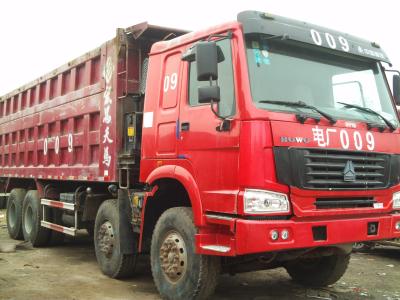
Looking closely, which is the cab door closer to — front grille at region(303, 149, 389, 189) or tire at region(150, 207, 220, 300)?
tire at region(150, 207, 220, 300)

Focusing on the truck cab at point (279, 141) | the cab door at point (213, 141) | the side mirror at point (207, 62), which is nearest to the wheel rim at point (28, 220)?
the truck cab at point (279, 141)

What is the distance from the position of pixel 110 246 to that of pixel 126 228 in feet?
1.45

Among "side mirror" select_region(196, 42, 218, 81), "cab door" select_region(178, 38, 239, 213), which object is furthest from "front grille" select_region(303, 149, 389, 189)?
"side mirror" select_region(196, 42, 218, 81)

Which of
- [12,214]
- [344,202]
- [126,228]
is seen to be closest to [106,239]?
[126,228]

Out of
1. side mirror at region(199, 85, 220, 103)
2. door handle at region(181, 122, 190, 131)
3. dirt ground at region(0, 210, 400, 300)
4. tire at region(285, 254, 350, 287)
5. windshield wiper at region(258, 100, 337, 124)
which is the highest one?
side mirror at region(199, 85, 220, 103)

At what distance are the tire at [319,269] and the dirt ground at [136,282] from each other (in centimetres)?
11

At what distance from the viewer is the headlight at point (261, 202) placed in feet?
13.1

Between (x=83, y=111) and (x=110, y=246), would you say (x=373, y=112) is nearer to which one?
(x=110, y=246)

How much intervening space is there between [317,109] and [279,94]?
370 millimetres

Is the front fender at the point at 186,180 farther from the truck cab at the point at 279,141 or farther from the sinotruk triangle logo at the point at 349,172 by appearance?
the sinotruk triangle logo at the point at 349,172

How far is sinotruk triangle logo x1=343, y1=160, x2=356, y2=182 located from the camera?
437 cm

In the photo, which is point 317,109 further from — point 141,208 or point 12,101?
point 12,101

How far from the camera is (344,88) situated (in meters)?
4.84

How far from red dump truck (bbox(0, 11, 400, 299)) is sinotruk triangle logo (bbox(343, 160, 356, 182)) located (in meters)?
0.01
